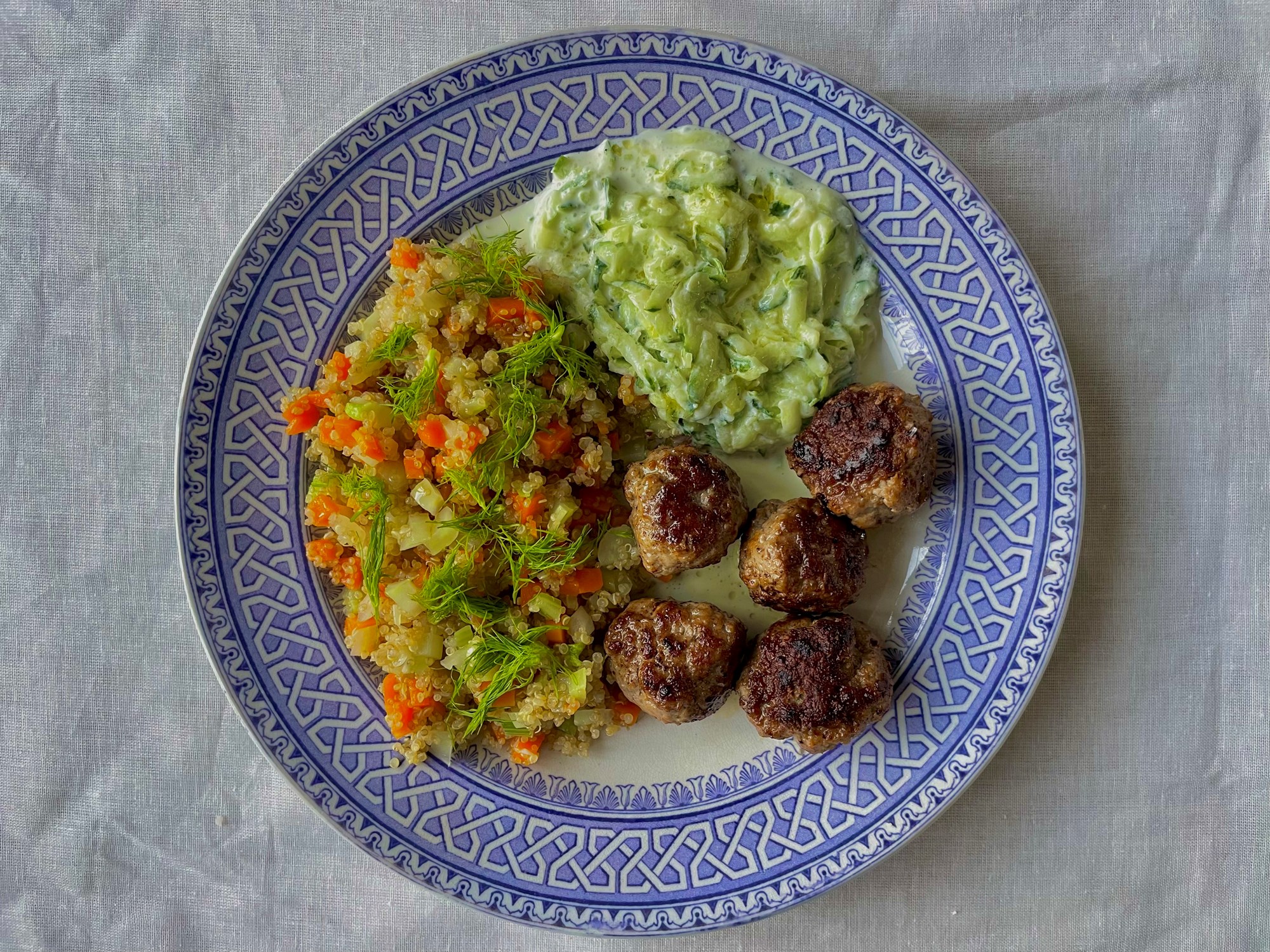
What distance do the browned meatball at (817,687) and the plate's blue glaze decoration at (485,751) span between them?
0.32 metres

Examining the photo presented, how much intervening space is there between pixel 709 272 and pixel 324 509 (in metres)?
1.69

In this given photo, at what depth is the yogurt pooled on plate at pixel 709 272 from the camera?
130 inches

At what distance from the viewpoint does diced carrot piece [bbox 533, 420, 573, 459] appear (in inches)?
130

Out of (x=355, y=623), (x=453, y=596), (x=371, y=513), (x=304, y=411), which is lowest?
(x=355, y=623)

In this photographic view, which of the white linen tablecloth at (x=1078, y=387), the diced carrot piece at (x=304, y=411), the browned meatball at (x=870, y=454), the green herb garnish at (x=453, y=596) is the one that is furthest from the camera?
the white linen tablecloth at (x=1078, y=387)

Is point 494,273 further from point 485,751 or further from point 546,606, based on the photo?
point 485,751

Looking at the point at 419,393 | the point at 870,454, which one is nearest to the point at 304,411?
the point at 419,393

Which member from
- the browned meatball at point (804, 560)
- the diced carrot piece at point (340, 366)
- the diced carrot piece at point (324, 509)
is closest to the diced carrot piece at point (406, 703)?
the diced carrot piece at point (324, 509)

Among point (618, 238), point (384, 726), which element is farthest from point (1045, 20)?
point (384, 726)

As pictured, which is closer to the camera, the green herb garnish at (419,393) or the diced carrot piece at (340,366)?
the green herb garnish at (419,393)

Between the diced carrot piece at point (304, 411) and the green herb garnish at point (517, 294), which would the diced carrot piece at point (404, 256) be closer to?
the green herb garnish at point (517, 294)

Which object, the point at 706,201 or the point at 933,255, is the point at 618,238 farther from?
the point at 933,255

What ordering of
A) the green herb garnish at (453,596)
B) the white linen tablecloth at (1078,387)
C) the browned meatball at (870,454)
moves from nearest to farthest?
1. the browned meatball at (870,454)
2. the green herb garnish at (453,596)
3. the white linen tablecloth at (1078,387)

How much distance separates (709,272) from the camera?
10.8ft
